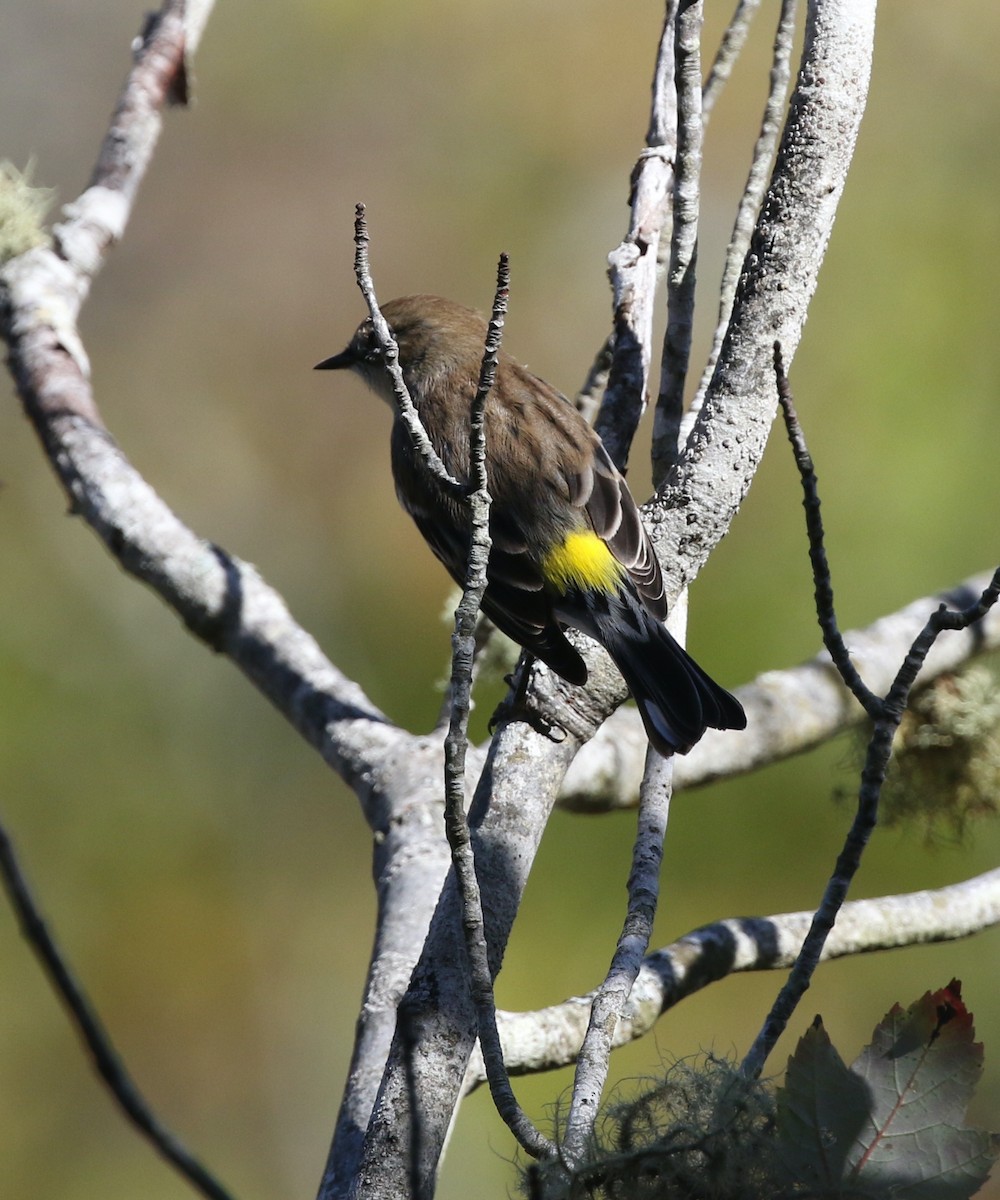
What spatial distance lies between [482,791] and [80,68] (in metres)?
8.16

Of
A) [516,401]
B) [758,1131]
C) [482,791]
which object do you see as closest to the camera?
[758,1131]

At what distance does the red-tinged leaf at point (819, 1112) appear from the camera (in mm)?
1324

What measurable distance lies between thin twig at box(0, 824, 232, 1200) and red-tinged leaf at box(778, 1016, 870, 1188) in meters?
0.72

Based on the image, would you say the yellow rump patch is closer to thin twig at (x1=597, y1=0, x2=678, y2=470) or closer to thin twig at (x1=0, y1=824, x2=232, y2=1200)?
thin twig at (x1=597, y1=0, x2=678, y2=470)

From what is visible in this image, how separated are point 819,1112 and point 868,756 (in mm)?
476

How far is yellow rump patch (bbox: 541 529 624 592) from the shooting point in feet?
9.33

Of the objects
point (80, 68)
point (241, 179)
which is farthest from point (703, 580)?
point (80, 68)

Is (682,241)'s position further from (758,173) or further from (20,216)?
(20,216)

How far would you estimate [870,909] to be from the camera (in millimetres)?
2707

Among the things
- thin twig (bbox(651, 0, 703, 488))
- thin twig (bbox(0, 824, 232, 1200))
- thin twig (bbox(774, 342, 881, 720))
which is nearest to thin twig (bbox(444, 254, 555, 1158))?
thin twig (bbox(774, 342, 881, 720))

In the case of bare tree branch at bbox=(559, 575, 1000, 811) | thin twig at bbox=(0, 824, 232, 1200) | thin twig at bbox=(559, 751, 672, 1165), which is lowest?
thin twig at bbox=(0, 824, 232, 1200)

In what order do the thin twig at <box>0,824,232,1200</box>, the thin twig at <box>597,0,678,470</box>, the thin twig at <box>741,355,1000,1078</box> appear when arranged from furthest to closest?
the thin twig at <box>597,0,678,470</box> → the thin twig at <box>741,355,1000,1078</box> → the thin twig at <box>0,824,232,1200</box>

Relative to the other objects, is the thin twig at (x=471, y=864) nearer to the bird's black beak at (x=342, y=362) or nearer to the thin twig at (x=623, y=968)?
the thin twig at (x=623, y=968)

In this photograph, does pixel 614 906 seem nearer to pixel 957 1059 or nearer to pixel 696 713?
pixel 696 713
